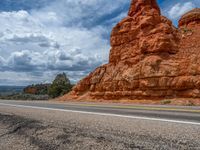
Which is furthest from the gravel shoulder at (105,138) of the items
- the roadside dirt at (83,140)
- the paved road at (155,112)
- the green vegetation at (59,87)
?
the green vegetation at (59,87)

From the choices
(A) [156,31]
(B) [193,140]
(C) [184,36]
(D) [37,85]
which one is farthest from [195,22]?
(D) [37,85]

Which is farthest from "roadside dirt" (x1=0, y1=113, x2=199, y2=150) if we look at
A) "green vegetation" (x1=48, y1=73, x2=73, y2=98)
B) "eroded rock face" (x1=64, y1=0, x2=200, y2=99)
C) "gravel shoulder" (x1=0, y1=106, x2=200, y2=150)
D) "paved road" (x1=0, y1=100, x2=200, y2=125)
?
"green vegetation" (x1=48, y1=73, x2=73, y2=98)

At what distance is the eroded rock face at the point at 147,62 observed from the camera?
20.1m

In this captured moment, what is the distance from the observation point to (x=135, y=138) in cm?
498

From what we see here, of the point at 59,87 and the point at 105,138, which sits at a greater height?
the point at 59,87

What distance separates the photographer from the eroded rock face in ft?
65.8

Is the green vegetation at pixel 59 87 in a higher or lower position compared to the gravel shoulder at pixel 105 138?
higher

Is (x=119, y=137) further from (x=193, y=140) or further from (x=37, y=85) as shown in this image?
(x=37, y=85)

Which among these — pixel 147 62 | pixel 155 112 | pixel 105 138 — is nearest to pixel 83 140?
pixel 105 138

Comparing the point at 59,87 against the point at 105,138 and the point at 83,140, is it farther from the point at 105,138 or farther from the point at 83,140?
the point at 105,138

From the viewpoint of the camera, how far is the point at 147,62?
2242 cm

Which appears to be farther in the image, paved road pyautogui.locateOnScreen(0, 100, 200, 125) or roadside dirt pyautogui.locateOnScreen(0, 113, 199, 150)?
paved road pyautogui.locateOnScreen(0, 100, 200, 125)

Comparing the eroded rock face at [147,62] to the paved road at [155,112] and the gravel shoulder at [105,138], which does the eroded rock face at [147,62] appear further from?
the gravel shoulder at [105,138]

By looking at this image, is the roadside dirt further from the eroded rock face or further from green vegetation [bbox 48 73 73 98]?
green vegetation [bbox 48 73 73 98]
